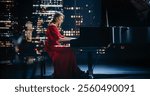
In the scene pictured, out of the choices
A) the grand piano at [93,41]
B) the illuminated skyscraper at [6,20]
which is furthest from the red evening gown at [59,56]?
the illuminated skyscraper at [6,20]

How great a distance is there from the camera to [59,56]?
588cm

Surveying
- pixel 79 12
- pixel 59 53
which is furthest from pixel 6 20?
pixel 79 12

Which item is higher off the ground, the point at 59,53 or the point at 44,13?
the point at 44,13

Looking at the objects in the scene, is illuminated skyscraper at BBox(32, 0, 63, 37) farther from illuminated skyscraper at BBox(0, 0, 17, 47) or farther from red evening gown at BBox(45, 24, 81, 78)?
illuminated skyscraper at BBox(0, 0, 17, 47)

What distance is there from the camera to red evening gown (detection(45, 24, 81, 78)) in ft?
19.1

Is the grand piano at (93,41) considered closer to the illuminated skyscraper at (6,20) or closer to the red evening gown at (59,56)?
the red evening gown at (59,56)

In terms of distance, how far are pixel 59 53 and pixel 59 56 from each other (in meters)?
0.04

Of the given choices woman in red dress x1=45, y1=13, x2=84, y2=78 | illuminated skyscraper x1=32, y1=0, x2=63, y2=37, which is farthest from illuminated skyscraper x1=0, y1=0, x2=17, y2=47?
woman in red dress x1=45, y1=13, x2=84, y2=78

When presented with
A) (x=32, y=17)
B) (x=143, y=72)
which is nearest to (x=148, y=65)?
(x=143, y=72)

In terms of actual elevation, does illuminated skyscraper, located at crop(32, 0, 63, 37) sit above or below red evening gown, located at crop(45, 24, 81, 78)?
above

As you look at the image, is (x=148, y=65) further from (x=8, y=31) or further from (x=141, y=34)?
(x=8, y=31)

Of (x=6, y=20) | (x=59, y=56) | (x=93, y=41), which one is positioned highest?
(x=6, y=20)

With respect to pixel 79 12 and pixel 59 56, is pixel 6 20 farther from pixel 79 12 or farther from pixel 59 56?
pixel 79 12

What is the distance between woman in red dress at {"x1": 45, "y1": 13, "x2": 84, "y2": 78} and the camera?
5805 millimetres
